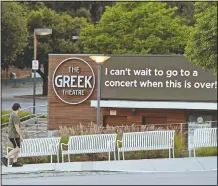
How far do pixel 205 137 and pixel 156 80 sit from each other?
4778mm

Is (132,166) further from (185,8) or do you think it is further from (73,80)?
(185,8)

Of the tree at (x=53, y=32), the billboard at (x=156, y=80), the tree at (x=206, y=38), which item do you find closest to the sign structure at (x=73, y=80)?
the billboard at (x=156, y=80)

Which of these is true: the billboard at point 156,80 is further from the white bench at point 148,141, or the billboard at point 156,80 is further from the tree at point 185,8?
the tree at point 185,8

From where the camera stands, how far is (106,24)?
2547 centimetres

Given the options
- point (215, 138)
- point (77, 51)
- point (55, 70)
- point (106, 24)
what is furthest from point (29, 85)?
point (215, 138)

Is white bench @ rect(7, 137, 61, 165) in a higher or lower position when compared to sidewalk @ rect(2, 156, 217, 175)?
higher

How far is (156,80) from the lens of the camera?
1683cm

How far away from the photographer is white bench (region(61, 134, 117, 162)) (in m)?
11.9

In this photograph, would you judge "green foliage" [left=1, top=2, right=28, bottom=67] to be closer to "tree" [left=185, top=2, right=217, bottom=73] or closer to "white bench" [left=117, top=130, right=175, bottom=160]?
"white bench" [left=117, top=130, right=175, bottom=160]

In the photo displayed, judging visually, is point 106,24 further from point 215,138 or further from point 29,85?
point 29,85

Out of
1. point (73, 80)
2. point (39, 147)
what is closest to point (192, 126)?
point (73, 80)

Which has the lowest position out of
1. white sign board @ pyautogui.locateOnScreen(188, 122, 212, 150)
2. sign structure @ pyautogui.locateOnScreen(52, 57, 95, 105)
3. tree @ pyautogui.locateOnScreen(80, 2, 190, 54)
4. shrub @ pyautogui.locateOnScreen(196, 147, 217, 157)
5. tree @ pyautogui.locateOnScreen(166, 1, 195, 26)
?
shrub @ pyautogui.locateOnScreen(196, 147, 217, 157)

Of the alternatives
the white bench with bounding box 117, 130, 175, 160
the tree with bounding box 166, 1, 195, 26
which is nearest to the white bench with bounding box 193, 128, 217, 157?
the white bench with bounding box 117, 130, 175, 160

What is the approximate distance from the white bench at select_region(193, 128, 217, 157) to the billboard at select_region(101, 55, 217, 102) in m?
3.99
